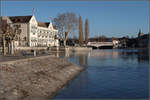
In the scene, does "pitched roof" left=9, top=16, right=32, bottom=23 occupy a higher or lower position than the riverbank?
higher

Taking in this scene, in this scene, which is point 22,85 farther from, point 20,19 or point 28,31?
point 20,19

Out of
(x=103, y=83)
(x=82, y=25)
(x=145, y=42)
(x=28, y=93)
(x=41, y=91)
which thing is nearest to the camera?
(x=28, y=93)

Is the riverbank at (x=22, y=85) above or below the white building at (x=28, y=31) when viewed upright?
below

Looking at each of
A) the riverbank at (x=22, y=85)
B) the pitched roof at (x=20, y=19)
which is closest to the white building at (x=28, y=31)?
the pitched roof at (x=20, y=19)

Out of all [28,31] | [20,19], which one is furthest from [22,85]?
[20,19]

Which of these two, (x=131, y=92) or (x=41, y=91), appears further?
(x=131, y=92)

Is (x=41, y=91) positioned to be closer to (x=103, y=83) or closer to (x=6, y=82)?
(x=6, y=82)

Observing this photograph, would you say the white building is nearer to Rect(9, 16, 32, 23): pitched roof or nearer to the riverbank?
Rect(9, 16, 32, 23): pitched roof

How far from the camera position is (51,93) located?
50.0 feet

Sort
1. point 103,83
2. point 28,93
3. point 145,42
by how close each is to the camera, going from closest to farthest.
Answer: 1. point 28,93
2. point 103,83
3. point 145,42

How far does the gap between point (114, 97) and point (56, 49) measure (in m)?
75.1

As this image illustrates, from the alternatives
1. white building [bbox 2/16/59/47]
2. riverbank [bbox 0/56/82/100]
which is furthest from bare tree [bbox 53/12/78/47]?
riverbank [bbox 0/56/82/100]

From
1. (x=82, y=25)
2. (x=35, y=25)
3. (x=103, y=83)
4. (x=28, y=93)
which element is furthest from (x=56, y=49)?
(x=28, y=93)

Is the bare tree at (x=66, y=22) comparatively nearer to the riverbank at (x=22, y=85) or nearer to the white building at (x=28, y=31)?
the white building at (x=28, y=31)
